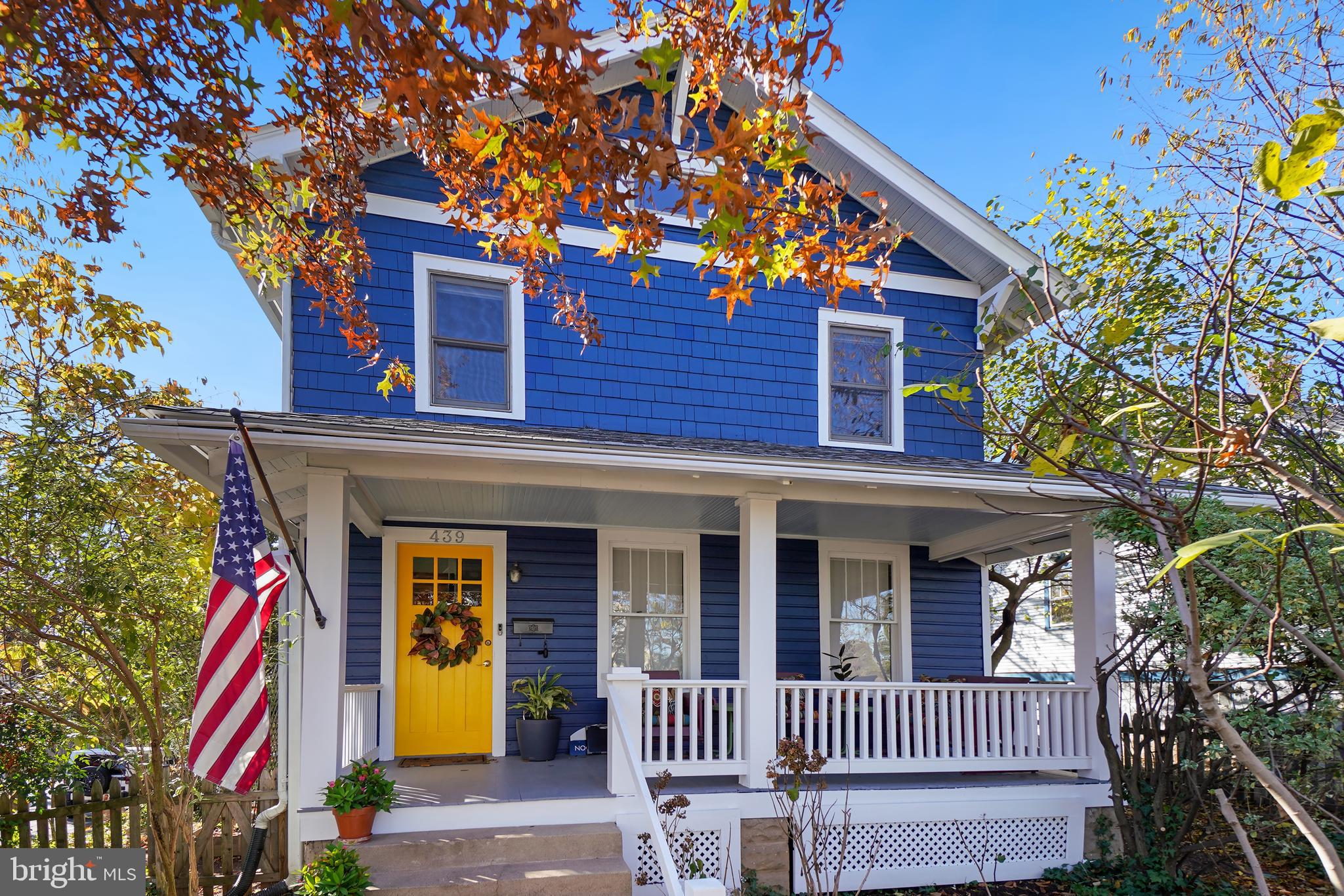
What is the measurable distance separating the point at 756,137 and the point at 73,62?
295 centimetres

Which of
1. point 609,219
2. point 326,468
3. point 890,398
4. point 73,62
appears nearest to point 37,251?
point 326,468

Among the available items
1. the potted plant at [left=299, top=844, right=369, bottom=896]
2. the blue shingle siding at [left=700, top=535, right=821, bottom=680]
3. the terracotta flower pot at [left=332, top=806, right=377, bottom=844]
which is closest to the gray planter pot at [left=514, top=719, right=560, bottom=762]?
the blue shingle siding at [left=700, top=535, right=821, bottom=680]

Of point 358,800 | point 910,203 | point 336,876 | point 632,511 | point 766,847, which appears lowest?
point 766,847

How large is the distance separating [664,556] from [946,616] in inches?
132

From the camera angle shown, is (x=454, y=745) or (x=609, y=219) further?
(x=454, y=745)

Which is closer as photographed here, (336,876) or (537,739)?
(336,876)

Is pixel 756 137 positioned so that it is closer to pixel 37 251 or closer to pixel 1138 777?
pixel 1138 777

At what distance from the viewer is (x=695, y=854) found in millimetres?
6523

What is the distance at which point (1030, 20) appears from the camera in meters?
10.4

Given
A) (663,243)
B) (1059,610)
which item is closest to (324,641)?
(663,243)

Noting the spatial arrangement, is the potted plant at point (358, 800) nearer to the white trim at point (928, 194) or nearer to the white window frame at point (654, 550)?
the white window frame at point (654, 550)

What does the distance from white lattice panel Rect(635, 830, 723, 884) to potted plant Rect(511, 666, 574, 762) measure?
210 cm

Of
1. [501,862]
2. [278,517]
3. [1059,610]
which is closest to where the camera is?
[278,517]

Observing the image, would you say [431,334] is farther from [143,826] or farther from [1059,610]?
[1059,610]
